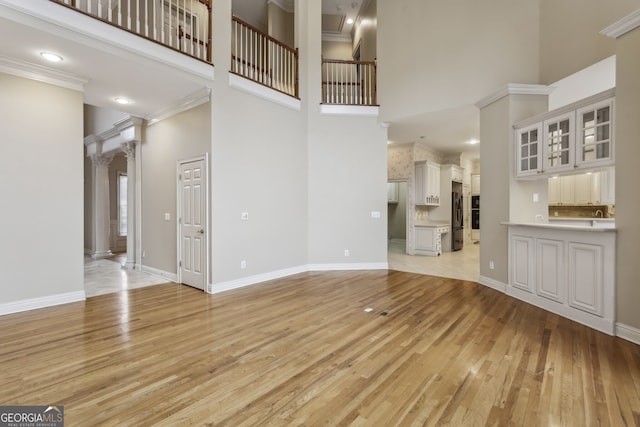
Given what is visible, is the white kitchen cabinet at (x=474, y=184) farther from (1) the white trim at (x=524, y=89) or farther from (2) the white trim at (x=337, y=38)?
(1) the white trim at (x=524, y=89)

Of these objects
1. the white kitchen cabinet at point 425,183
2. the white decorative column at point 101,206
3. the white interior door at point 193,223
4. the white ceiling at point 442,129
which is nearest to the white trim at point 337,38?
the white ceiling at point 442,129

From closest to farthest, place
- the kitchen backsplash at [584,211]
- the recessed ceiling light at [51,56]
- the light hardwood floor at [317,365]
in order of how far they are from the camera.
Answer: the light hardwood floor at [317,365] → the recessed ceiling light at [51,56] → the kitchen backsplash at [584,211]

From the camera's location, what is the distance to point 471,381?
2117mm

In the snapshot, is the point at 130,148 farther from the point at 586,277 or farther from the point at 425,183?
the point at 586,277

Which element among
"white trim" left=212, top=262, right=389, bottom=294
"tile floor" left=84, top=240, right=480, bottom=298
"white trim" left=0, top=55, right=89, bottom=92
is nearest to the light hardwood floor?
"white trim" left=212, top=262, right=389, bottom=294

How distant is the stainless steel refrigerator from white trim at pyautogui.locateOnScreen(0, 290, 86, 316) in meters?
8.60

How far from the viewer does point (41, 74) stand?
3.71 m

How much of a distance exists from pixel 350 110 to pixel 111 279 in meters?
5.54

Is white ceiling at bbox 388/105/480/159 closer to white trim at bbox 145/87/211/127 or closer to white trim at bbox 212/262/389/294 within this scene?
white trim at bbox 212/262/389/294

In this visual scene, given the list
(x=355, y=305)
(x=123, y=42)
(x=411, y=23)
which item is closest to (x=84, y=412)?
(x=355, y=305)

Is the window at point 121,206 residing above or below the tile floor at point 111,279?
above

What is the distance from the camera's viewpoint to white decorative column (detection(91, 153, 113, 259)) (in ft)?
Result: 25.4

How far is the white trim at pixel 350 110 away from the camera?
606 centimetres

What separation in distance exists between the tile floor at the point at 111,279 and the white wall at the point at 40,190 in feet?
2.16
